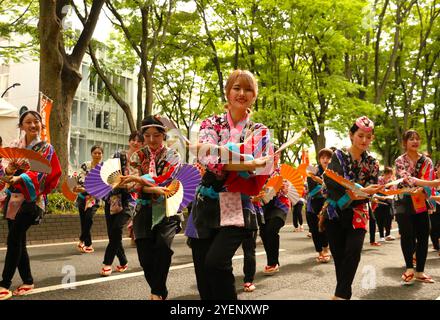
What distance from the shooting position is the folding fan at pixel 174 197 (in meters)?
4.57

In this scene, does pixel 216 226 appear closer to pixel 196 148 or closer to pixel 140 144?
pixel 196 148

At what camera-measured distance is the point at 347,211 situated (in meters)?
4.71

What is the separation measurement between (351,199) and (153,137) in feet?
6.58

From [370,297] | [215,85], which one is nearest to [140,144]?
[370,297]

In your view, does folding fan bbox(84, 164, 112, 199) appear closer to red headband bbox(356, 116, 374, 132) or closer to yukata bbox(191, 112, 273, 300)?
yukata bbox(191, 112, 273, 300)

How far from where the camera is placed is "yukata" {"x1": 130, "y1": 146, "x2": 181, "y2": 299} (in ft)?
15.1

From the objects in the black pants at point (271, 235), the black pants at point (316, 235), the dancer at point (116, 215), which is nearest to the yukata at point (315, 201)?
the black pants at point (316, 235)

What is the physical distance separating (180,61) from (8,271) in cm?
1695

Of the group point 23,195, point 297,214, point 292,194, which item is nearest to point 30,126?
point 23,195

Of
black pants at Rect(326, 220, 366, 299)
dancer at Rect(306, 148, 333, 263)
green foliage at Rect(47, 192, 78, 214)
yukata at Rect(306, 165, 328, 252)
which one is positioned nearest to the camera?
black pants at Rect(326, 220, 366, 299)

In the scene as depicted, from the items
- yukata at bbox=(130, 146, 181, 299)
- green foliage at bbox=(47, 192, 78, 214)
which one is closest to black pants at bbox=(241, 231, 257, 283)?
yukata at bbox=(130, 146, 181, 299)

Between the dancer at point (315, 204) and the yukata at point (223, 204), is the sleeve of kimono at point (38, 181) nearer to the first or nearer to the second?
the yukata at point (223, 204)

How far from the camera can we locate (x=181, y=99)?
2431 centimetres

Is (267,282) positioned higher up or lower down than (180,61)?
lower down
